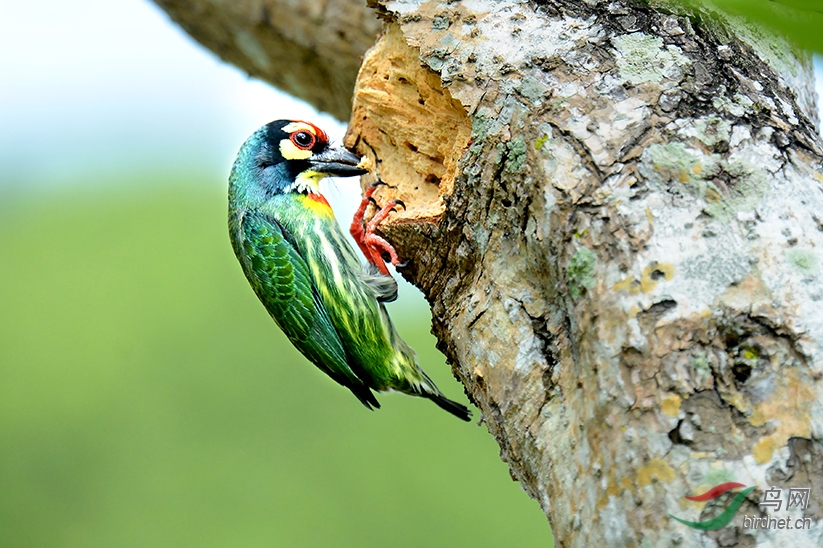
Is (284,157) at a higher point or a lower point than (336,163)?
lower

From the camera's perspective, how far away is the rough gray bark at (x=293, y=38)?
145 inches

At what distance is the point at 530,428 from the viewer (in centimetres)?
183

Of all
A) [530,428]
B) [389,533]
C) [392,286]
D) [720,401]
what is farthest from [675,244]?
[389,533]

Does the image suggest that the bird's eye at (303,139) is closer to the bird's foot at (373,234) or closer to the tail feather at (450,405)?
the bird's foot at (373,234)

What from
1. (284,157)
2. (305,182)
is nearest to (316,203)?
(305,182)

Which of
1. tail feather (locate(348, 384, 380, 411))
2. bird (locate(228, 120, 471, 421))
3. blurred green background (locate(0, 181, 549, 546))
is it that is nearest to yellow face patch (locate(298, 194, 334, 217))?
bird (locate(228, 120, 471, 421))

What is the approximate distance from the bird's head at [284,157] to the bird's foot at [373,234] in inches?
12.8

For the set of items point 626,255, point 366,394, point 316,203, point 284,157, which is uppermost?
point 626,255

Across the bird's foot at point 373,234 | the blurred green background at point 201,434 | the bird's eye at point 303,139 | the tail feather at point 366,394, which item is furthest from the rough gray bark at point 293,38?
the blurred green background at point 201,434

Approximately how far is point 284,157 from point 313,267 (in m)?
0.49

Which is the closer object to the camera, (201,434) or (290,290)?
(290,290)

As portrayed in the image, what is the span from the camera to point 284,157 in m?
3.20

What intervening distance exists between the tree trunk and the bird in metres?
0.78

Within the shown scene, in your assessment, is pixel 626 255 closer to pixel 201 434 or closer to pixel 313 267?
pixel 313 267
